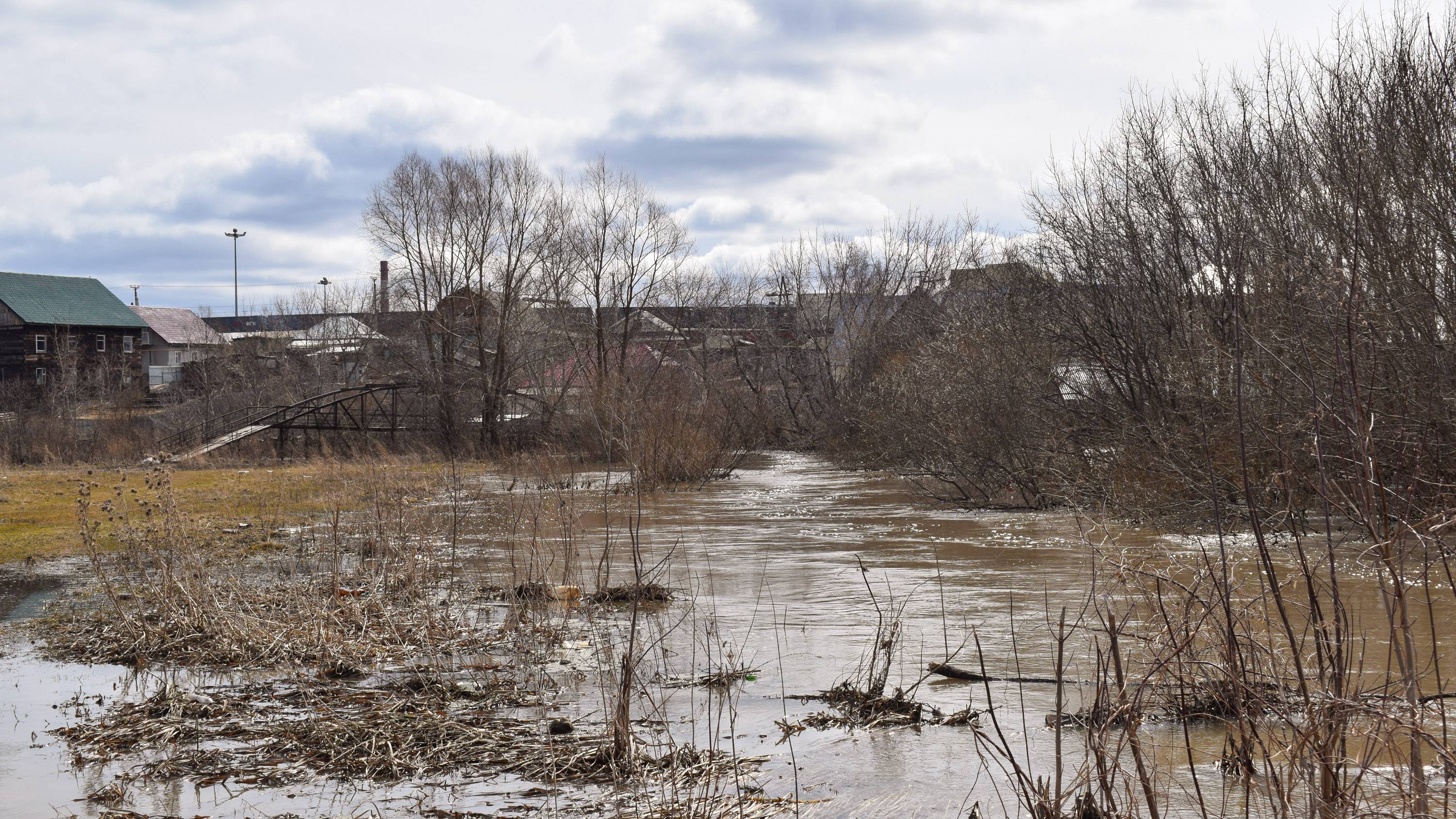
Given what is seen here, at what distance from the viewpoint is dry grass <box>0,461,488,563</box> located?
16516mm

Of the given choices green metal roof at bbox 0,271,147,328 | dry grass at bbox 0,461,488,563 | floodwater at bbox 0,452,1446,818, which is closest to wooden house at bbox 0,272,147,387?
green metal roof at bbox 0,271,147,328

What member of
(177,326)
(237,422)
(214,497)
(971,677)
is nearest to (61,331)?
(177,326)

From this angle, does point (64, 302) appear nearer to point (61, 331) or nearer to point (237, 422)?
point (61, 331)

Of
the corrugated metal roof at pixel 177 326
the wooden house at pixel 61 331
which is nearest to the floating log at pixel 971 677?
the wooden house at pixel 61 331

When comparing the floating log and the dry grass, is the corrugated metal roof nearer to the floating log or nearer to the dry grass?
the dry grass

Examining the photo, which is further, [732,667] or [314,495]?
[314,495]

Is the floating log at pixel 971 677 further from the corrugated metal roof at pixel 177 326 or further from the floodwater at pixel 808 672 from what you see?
the corrugated metal roof at pixel 177 326

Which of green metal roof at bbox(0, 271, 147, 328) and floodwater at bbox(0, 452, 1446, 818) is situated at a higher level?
green metal roof at bbox(0, 271, 147, 328)

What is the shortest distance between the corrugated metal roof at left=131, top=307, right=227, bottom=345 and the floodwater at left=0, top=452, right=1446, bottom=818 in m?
67.3

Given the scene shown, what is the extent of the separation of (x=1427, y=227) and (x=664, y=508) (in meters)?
13.4

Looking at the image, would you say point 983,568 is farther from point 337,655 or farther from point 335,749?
point 335,749

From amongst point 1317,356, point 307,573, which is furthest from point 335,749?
point 1317,356

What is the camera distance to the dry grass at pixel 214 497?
1652 cm

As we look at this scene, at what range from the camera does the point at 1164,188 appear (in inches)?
734
